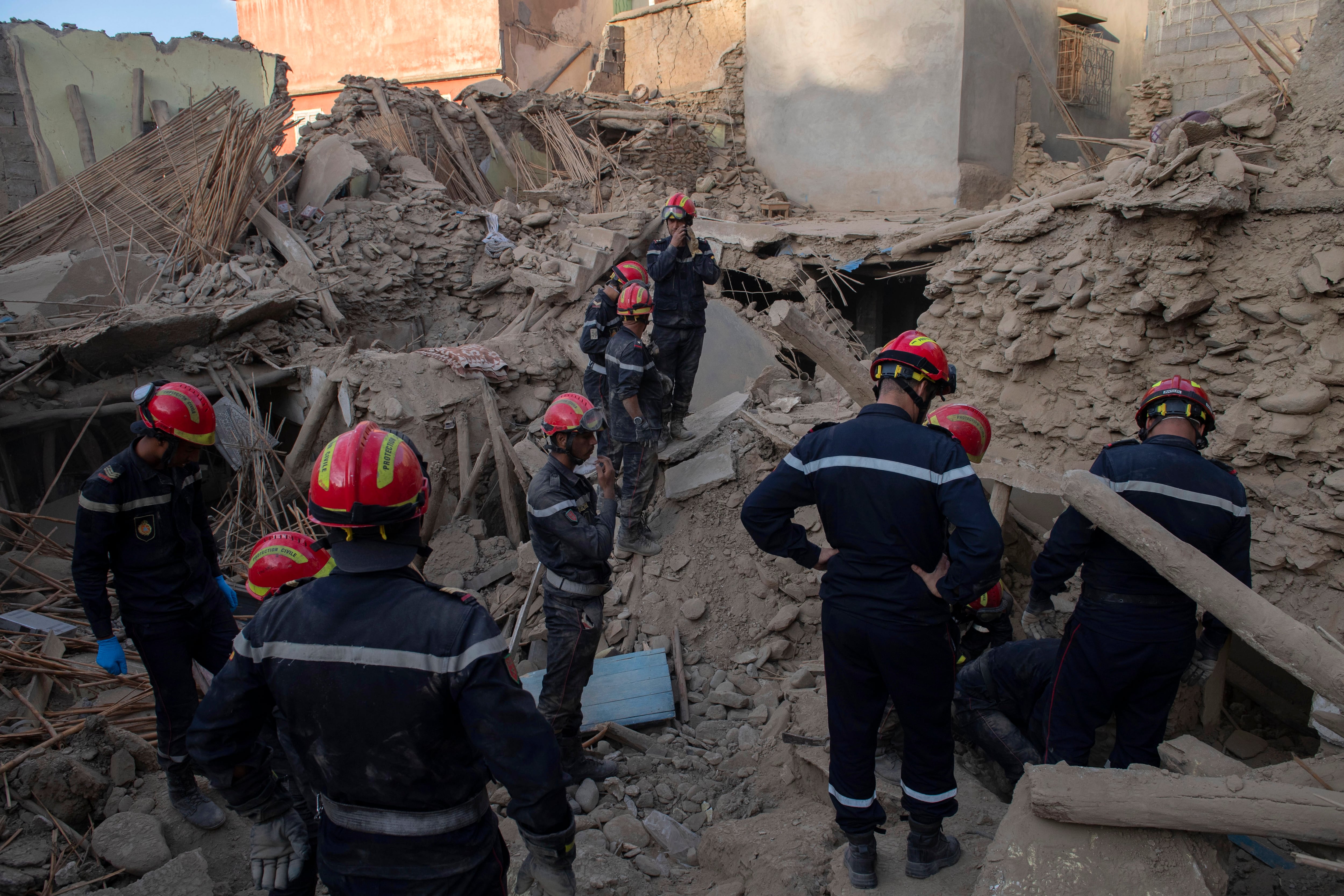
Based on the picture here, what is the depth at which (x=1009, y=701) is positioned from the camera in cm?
379

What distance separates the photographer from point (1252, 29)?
10414mm

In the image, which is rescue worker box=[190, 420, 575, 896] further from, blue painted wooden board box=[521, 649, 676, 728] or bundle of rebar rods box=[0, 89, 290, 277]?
bundle of rebar rods box=[0, 89, 290, 277]

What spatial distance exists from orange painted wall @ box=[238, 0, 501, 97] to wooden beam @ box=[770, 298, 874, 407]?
1901 cm

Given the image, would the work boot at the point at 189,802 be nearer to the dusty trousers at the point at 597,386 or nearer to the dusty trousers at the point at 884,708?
the dusty trousers at the point at 884,708

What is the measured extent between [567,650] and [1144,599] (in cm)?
269

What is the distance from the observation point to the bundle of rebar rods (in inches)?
379

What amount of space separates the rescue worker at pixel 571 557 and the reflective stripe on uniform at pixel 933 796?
6.04 ft

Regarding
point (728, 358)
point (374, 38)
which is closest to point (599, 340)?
point (728, 358)

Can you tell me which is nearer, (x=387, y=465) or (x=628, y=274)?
(x=387, y=465)

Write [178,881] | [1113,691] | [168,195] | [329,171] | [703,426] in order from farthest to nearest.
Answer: [329,171] → [168,195] → [703,426] → [178,881] → [1113,691]

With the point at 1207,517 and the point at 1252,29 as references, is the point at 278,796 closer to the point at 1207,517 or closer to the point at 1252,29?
the point at 1207,517

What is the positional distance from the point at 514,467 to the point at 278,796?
5.70 meters

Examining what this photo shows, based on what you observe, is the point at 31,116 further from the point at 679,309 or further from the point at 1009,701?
the point at 1009,701

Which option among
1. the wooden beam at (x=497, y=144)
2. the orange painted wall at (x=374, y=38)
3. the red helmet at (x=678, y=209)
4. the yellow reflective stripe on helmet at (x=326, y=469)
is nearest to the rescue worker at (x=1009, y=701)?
the yellow reflective stripe on helmet at (x=326, y=469)
